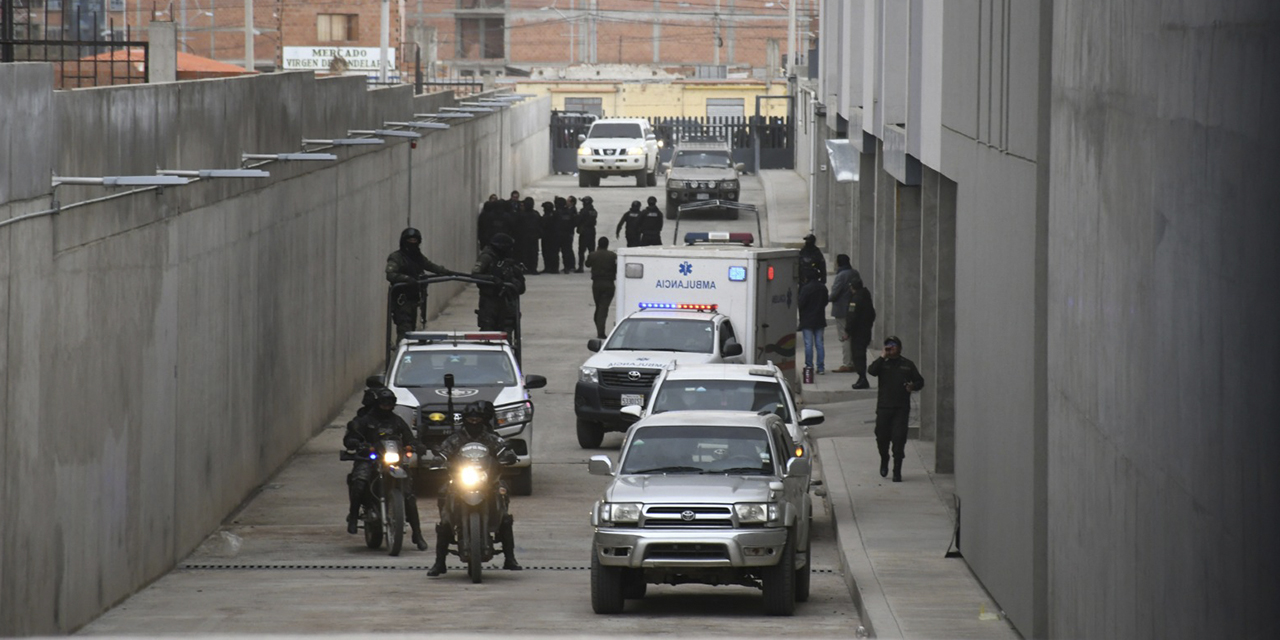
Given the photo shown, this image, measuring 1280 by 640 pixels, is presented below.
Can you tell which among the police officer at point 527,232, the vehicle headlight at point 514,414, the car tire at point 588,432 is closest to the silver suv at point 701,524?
the vehicle headlight at point 514,414

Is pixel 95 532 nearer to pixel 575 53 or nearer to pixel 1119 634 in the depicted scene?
pixel 1119 634

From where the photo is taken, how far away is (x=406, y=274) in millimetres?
25406

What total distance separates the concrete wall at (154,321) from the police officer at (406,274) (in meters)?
1.15

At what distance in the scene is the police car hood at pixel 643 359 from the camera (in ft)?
78.7

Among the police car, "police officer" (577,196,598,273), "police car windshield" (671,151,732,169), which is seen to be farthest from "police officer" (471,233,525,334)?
"police car windshield" (671,151,732,169)

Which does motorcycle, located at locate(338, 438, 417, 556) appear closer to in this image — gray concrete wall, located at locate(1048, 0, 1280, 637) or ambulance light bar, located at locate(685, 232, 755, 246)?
gray concrete wall, located at locate(1048, 0, 1280, 637)

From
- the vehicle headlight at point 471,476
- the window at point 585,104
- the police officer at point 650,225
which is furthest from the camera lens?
the window at point 585,104

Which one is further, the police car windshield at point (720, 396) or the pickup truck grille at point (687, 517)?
the police car windshield at point (720, 396)

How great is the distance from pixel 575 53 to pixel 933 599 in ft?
309

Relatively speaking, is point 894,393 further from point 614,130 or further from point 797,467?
point 614,130

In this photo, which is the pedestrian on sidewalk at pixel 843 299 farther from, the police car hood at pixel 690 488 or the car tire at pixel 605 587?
the car tire at pixel 605 587

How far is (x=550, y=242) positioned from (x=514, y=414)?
23081 millimetres

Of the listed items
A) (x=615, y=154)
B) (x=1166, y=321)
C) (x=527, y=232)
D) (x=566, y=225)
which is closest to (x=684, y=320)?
(x=527, y=232)

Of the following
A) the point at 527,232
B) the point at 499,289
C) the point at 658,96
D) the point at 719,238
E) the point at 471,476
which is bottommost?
the point at 471,476
